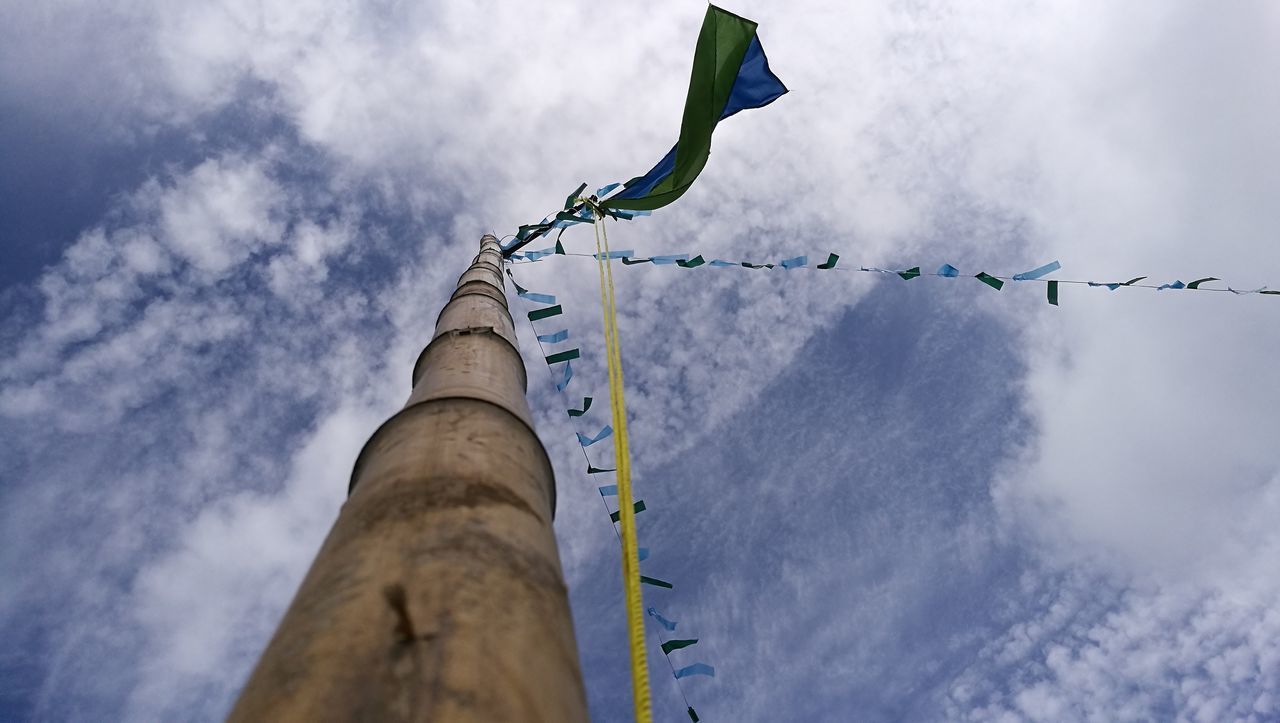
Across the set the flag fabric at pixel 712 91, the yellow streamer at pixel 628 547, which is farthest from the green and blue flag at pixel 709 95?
the yellow streamer at pixel 628 547

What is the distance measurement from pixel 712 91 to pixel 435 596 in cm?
760

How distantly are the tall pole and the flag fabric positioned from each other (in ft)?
17.8

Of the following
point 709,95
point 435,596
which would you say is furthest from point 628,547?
point 709,95

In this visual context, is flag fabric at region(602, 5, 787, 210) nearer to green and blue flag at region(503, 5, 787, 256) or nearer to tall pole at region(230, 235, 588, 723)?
green and blue flag at region(503, 5, 787, 256)

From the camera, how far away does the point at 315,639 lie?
1982 mm

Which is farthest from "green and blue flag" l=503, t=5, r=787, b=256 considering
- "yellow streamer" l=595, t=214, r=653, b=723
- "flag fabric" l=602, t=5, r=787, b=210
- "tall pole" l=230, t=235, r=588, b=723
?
"tall pole" l=230, t=235, r=588, b=723

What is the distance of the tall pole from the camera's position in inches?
71.7

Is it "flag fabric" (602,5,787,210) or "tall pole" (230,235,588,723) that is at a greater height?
"flag fabric" (602,5,787,210)

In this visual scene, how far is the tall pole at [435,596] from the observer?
1821 millimetres

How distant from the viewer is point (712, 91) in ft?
28.2

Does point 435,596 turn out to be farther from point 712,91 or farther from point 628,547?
point 712,91

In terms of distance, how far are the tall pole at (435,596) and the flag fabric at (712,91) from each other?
5439mm

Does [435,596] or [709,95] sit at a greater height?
[709,95]

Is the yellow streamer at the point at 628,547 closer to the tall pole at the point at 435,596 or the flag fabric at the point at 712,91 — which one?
the tall pole at the point at 435,596
